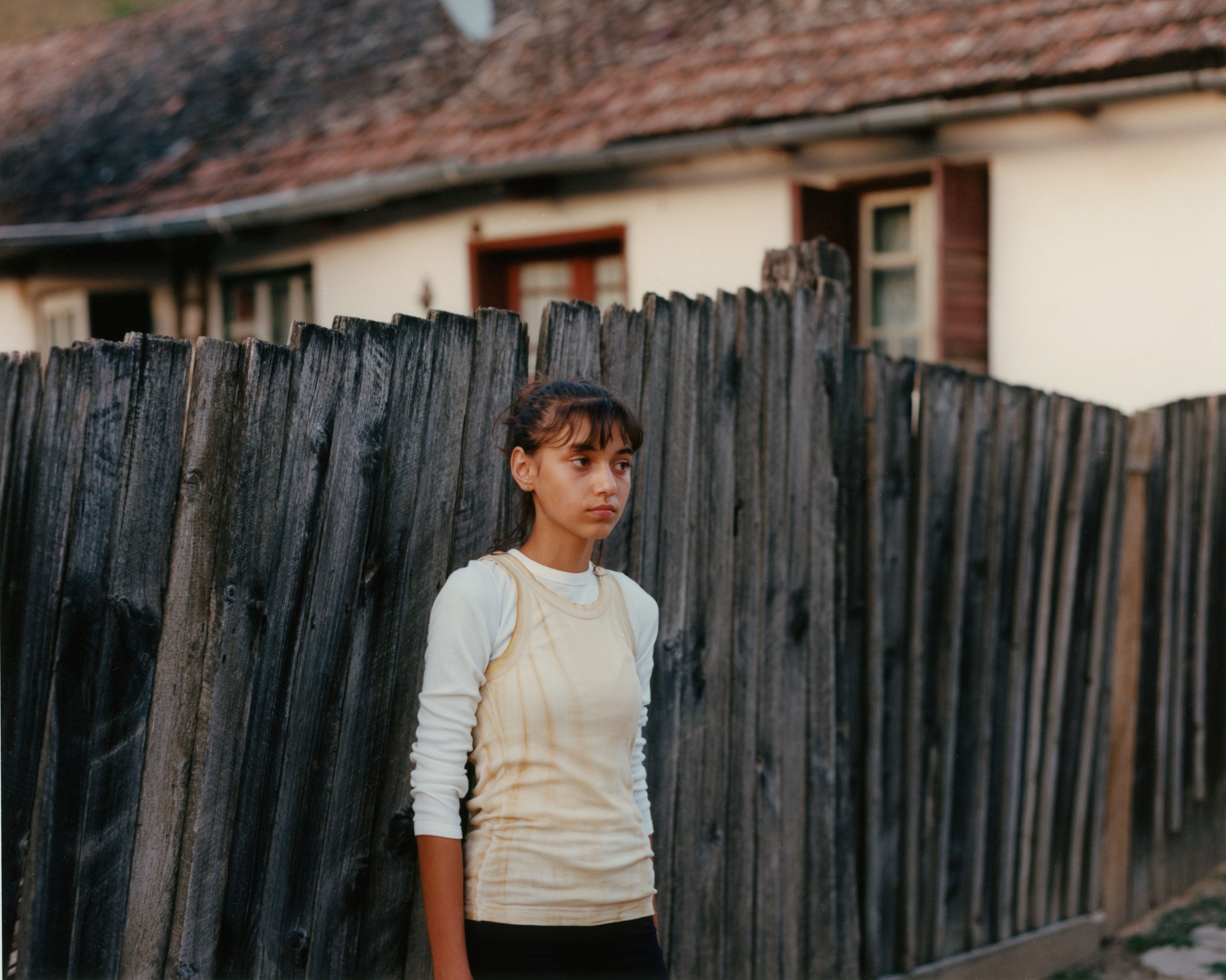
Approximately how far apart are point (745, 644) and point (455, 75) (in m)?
8.92

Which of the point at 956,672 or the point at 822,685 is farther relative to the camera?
the point at 956,672

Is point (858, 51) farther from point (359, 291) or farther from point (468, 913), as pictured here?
point (468, 913)

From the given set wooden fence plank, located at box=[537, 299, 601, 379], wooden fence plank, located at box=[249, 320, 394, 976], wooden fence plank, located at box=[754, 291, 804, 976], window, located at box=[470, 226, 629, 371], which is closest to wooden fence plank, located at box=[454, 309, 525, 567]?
wooden fence plank, located at box=[537, 299, 601, 379]

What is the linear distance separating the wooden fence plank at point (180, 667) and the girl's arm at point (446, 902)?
416 millimetres

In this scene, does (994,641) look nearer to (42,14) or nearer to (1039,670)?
(1039,670)

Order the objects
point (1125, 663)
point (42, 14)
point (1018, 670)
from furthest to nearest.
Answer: point (42, 14) → point (1125, 663) → point (1018, 670)

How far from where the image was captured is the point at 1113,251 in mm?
7477

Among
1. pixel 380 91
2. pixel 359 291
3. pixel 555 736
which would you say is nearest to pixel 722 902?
pixel 555 736

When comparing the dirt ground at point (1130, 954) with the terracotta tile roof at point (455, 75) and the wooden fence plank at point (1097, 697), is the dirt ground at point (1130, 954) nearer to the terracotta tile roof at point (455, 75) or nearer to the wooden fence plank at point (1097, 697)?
the wooden fence plank at point (1097, 697)

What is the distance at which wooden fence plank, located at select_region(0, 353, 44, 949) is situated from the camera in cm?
202

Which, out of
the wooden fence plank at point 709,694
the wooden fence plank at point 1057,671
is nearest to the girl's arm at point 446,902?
the wooden fence plank at point 709,694

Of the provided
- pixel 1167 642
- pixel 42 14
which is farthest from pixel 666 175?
pixel 42 14

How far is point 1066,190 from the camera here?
25.1 ft

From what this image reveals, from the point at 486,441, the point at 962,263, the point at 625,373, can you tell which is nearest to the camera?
the point at 486,441
